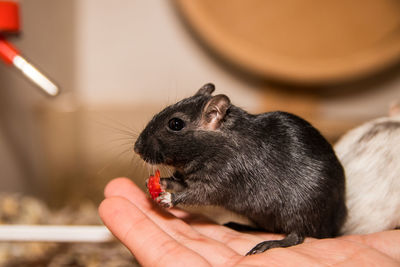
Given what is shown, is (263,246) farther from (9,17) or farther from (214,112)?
(9,17)

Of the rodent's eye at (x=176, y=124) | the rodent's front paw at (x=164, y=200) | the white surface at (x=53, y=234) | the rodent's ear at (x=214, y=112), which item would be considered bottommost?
the white surface at (x=53, y=234)

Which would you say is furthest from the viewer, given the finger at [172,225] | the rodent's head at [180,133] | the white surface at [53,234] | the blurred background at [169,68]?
the blurred background at [169,68]

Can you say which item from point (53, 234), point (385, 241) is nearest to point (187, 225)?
point (53, 234)

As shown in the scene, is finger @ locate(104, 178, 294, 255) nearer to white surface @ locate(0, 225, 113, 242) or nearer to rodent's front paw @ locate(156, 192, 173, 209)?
rodent's front paw @ locate(156, 192, 173, 209)

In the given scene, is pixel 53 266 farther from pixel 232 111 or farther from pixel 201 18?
pixel 201 18

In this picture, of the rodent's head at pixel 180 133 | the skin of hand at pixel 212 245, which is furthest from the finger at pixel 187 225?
the rodent's head at pixel 180 133

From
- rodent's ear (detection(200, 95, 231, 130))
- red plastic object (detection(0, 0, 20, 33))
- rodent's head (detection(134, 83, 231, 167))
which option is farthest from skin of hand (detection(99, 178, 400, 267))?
red plastic object (detection(0, 0, 20, 33))

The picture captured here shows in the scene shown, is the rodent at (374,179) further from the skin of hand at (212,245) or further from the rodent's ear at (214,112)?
the rodent's ear at (214,112)
